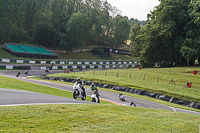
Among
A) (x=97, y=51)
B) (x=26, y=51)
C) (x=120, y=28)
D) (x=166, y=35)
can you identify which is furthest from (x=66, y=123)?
(x=120, y=28)

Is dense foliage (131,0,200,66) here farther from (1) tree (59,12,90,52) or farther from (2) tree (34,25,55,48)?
(2) tree (34,25,55,48)

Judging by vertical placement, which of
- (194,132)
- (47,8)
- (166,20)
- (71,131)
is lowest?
(194,132)

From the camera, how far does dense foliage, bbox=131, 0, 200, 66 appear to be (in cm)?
4959

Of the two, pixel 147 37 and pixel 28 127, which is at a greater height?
pixel 147 37

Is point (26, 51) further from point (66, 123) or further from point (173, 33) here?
point (66, 123)

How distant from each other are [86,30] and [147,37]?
32.9 meters

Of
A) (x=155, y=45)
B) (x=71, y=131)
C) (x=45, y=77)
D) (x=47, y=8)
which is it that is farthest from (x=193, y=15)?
(x=47, y=8)

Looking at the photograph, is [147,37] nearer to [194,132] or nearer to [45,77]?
[45,77]

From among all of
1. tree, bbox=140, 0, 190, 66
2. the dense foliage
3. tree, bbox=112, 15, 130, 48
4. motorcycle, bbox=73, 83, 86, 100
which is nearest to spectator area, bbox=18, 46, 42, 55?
the dense foliage

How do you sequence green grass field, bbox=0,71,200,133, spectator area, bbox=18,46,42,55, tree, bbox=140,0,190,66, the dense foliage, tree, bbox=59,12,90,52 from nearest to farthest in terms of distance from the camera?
green grass field, bbox=0,71,200,133 → the dense foliage → tree, bbox=140,0,190,66 → spectator area, bbox=18,46,42,55 → tree, bbox=59,12,90,52

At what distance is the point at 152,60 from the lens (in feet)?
180

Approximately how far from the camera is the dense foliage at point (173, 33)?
163 feet

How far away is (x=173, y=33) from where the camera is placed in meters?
52.6

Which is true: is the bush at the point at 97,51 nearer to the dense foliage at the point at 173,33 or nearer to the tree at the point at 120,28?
the tree at the point at 120,28
